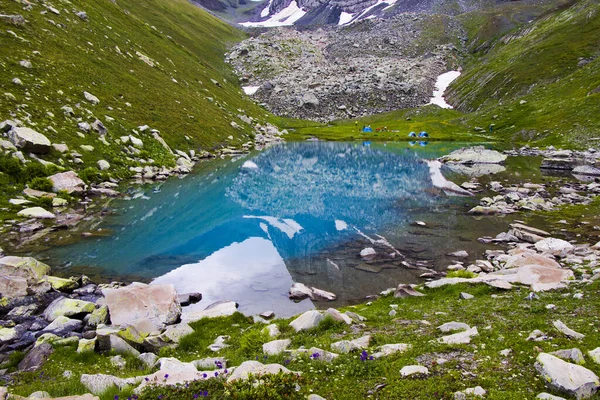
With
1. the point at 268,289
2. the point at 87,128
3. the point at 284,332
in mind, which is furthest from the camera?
the point at 87,128

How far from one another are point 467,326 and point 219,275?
48.1ft

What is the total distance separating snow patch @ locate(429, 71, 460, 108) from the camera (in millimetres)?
161625

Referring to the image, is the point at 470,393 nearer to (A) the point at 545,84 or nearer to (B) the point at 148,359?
(B) the point at 148,359

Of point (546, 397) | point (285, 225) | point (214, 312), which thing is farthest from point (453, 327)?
point (285, 225)

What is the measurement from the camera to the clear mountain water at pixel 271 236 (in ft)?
67.2

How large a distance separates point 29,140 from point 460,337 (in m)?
38.2

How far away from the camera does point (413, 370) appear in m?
7.91

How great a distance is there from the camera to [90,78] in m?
54.3

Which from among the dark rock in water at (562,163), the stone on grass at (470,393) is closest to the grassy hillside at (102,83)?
the stone on grass at (470,393)

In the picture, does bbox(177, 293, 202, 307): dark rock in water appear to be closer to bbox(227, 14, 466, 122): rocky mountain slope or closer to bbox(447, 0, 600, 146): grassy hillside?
bbox(447, 0, 600, 146): grassy hillside

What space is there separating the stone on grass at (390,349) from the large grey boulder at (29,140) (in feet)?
121

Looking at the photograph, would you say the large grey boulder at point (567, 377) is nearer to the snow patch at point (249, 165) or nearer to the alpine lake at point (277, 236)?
the alpine lake at point (277, 236)

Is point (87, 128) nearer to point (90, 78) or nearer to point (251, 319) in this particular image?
point (90, 78)

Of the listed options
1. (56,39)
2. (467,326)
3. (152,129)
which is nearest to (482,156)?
(152,129)
